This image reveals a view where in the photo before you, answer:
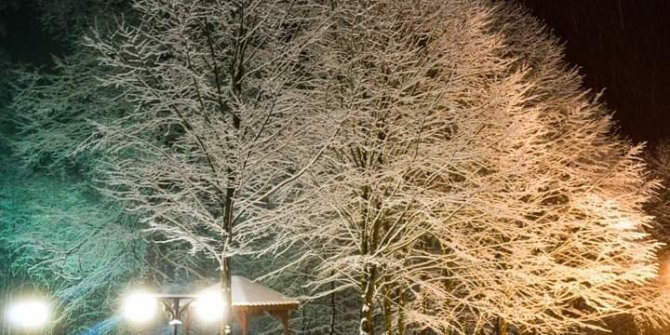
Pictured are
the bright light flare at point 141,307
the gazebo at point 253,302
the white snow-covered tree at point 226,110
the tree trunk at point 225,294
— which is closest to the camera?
the tree trunk at point 225,294

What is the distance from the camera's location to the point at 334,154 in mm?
12664

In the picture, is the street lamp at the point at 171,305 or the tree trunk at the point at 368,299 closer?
the street lamp at the point at 171,305

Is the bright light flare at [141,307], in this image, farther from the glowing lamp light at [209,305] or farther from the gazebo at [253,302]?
the gazebo at [253,302]

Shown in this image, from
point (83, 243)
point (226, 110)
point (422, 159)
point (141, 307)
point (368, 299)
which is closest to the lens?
point (141, 307)

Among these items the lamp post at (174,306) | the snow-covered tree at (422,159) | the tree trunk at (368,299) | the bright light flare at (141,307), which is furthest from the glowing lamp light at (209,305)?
the tree trunk at (368,299)

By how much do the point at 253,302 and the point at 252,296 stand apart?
27cm

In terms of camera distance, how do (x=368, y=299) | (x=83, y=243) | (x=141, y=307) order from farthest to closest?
1. (x=83, y=243)
2. (x=368, y=299)
3. (x=141, y=307)

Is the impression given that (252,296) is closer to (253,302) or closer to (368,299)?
(253,302)

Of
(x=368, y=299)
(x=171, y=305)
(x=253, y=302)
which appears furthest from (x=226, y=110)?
(x=253, y=302)

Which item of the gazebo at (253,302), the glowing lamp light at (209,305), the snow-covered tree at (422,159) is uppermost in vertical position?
the snow-covered tree at (422,159)

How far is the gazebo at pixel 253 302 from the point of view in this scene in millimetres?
13344

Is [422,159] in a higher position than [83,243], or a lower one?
lower

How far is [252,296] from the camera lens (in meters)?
13.7

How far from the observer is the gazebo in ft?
43.8
